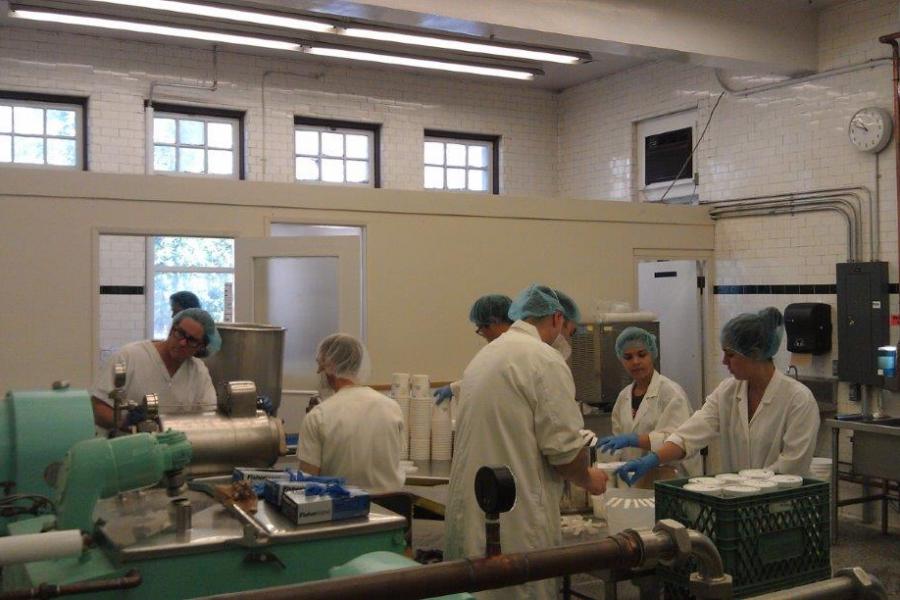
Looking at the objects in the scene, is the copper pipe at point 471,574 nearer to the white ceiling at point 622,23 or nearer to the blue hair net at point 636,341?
the blue hair net at point 636,341

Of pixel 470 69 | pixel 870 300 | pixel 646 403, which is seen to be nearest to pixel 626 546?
pixel 646 403

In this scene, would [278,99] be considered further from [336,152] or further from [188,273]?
[188,273]

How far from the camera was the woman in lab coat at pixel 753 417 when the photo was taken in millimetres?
2984

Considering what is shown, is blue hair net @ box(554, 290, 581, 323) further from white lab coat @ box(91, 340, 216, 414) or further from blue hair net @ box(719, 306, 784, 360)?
white lab coat @ box(91, 340, 216, 414)

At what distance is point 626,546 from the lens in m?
1.37

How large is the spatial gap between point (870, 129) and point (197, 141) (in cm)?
565

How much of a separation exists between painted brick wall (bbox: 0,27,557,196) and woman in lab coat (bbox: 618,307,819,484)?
218 inches

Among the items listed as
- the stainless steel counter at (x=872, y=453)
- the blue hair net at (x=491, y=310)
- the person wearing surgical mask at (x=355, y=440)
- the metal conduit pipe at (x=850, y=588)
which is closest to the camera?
the metal conduit pipe at (x=850, y=588)

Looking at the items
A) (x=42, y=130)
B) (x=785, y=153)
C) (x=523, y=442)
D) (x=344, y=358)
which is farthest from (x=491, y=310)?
(x=42, y=130)

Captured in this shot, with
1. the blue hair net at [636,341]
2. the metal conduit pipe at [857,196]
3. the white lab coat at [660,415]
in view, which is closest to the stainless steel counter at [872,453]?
the metal conduit pipe at [857,196]

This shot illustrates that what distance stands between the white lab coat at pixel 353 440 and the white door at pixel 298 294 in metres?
2.55

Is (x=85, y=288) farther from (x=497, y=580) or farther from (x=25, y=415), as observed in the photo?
(x=497, y=580)

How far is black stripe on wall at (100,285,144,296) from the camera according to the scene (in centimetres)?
727

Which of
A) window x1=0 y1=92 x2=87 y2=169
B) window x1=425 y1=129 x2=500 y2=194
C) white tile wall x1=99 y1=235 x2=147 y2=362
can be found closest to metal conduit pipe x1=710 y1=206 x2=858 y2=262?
window x1=425 y1=129 x2=500 y2=194
